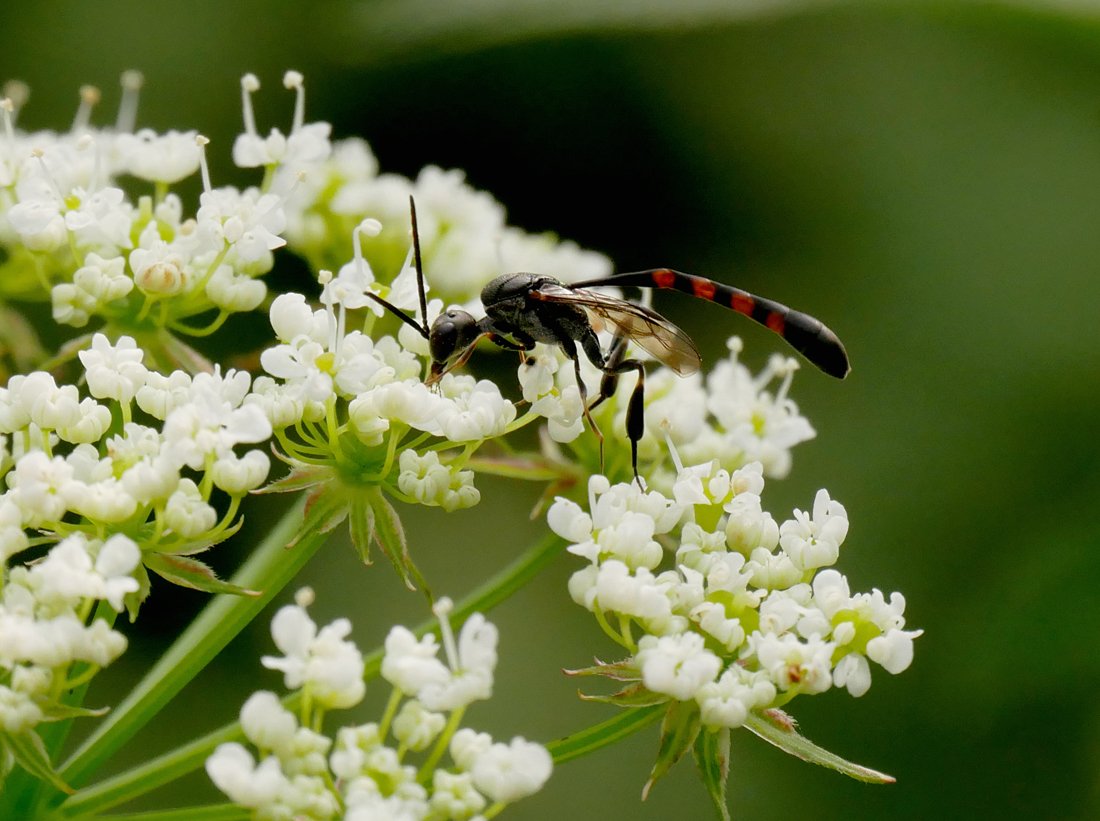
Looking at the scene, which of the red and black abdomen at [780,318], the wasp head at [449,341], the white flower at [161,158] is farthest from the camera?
the white flower at [161,158]

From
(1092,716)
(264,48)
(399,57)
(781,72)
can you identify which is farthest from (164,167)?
(1092,716)

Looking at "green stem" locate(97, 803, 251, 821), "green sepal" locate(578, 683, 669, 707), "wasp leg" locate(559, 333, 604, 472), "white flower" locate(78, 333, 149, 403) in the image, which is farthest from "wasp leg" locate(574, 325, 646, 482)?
"green stem" locate(97, 803, 251, 821)

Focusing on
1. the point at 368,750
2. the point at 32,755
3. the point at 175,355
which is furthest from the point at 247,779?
the point at 175,355

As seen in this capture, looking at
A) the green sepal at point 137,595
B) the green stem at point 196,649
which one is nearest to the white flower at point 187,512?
the green sepal at point 137,595

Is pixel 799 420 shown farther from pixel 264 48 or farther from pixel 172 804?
pixel 264 48

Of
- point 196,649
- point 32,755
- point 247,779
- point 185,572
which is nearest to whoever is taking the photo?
point 247,779

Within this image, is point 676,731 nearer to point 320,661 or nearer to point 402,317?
point 320,661

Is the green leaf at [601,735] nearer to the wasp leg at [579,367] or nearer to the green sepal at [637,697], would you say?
the green sepal at [637,697]

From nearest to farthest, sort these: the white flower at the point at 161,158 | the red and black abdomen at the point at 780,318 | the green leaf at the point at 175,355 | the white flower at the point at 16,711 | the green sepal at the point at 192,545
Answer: the white flower at the point at 16,711 < the green sepal at the point at 192,545 < the red and black abdomen at the point at 780,318 < the green leaf at the point at 175,355 < the white flower at the point at 161,158
